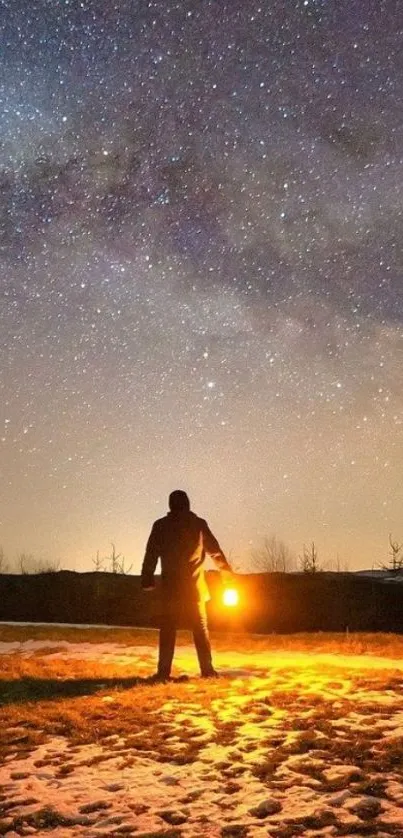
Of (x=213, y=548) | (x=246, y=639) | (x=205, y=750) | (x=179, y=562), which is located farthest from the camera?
(x=246, y=639)

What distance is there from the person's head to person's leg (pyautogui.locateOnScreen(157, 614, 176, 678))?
127 centimetres

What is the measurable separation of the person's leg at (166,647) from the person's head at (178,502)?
1.27 m

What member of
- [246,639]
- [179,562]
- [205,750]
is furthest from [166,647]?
[246,639]

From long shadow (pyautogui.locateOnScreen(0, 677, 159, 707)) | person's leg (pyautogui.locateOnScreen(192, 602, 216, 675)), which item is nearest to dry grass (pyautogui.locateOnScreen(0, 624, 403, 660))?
person's leg (pyautogui.locateOnScreen(192, 602, 216, 675))

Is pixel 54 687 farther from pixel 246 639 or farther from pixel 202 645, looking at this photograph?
pixel 246 639

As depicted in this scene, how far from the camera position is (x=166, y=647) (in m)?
8.27

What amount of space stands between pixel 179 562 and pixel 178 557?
2.3 inches

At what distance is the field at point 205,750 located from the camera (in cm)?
413

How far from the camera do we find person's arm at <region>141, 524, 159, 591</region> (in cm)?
868

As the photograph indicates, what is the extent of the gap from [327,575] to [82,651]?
1990 cm

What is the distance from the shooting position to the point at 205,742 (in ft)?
18.3

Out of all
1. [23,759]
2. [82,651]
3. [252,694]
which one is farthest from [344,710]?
[82,651]

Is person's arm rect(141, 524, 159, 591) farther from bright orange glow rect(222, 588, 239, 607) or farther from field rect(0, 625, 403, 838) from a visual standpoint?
bright orange glow rect(222, 588, 239, 607)

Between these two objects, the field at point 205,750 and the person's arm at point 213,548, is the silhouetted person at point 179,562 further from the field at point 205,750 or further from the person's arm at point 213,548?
the field at point 205,750
